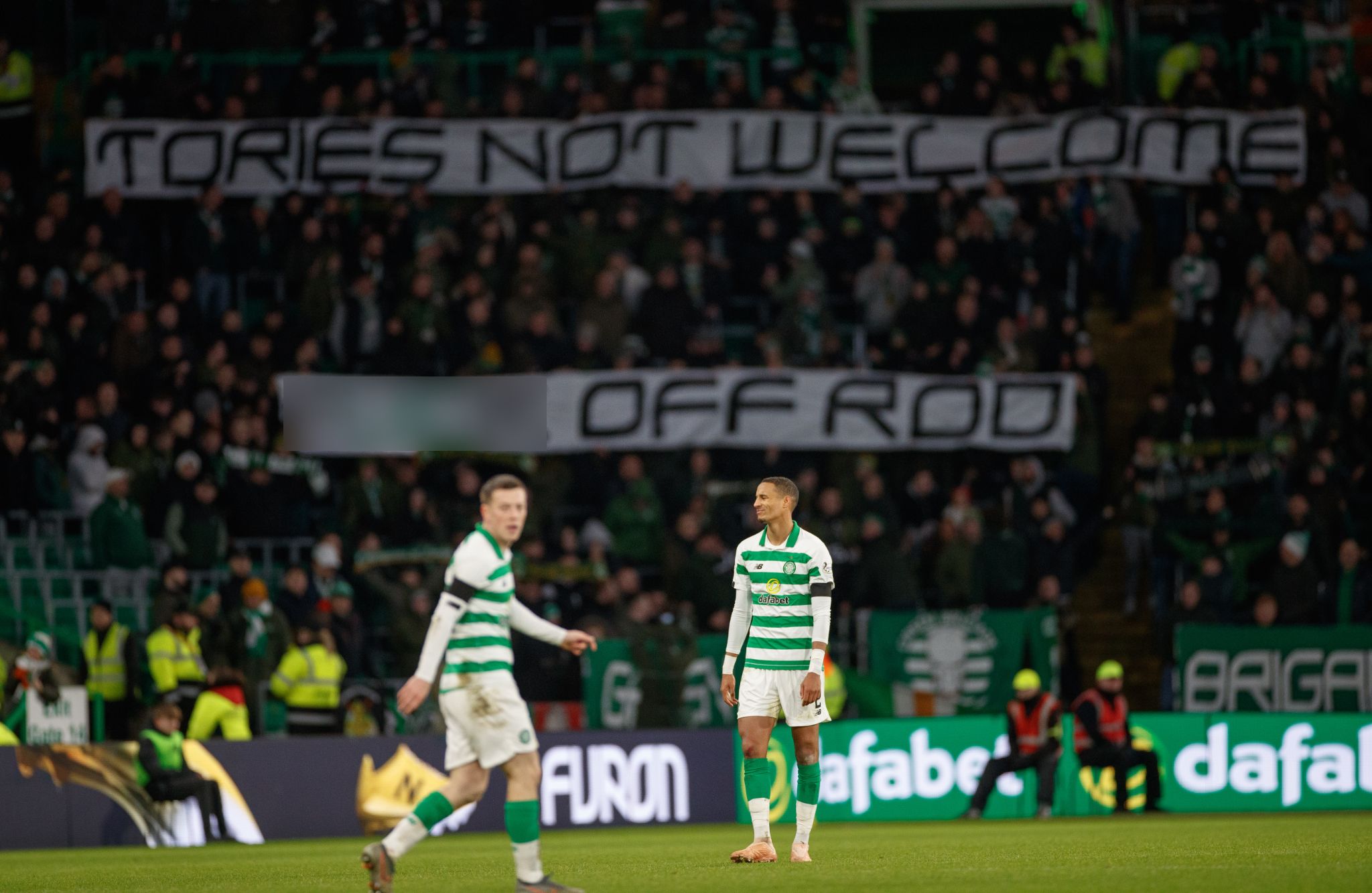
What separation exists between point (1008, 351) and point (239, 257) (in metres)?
8.75

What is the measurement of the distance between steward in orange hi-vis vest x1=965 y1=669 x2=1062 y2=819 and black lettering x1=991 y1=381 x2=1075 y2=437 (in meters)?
4.27

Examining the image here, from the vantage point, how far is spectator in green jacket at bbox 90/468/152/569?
20.3 meters

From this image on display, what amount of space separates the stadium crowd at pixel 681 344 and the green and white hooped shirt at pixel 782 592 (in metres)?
8.73

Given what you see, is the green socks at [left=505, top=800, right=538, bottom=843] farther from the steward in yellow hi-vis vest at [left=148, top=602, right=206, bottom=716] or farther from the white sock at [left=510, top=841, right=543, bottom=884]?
the steward in yellow hi-vis vest at [left=148, top=602, right=206, bottom=716]

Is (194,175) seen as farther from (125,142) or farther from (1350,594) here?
(1350,594)

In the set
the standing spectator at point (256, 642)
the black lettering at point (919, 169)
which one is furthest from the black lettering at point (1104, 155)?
the standing spectator at point (256, 642)

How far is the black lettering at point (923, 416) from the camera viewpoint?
2267cm

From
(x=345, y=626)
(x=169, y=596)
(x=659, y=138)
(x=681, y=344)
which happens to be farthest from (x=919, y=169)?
(x=169, y=596)

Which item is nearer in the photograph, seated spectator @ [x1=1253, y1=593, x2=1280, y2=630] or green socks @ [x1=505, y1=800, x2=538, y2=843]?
green socks @ [x1=505, y1=800, x2=538, y2=843]

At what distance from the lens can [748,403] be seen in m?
22.6

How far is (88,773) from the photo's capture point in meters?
17.2

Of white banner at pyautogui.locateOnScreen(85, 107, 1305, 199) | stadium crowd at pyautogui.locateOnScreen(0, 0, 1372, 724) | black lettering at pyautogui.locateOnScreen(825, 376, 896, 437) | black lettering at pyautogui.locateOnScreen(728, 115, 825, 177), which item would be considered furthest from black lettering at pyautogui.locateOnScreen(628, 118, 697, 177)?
black lettering at pyautogui.locateOnScreen(825, 376, 896, 437)

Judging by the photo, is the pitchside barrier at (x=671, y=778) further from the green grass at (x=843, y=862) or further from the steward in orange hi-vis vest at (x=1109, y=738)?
the green grass at (x=843, y=862)

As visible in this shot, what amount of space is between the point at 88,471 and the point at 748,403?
699 centimetres
